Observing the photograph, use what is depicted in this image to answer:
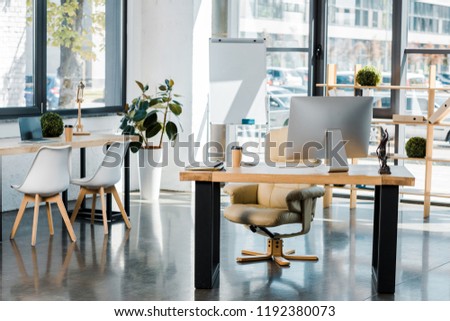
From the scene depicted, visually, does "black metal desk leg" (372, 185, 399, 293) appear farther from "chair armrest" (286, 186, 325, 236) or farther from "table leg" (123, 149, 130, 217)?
"table leg" (123, 149, 130, 217)

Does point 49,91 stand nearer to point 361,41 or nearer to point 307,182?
point 361,41

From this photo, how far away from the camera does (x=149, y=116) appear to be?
9.73m

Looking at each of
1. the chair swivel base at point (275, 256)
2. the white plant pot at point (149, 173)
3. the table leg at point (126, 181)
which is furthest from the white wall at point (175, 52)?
the chair swivel base at point (275, 256)

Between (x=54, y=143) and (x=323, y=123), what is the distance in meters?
2.80

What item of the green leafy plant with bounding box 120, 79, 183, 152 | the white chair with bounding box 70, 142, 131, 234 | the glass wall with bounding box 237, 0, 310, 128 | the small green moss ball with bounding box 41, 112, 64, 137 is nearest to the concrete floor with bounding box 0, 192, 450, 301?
the white chair with bounding box 70, 142, 131, 234

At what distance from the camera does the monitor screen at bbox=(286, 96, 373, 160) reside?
19.5ft

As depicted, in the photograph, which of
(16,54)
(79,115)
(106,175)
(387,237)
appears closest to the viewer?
(387,237)

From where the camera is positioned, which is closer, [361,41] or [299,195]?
[299,195]

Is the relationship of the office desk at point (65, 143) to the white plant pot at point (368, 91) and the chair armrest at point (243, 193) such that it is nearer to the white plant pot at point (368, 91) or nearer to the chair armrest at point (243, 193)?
the chair armrest at point (243, 193)

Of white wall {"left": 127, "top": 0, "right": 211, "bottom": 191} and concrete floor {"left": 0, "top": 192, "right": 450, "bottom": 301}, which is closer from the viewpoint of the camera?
concrete floor {"left": 0, "top": 192, "right": 450, "bottom": 301}

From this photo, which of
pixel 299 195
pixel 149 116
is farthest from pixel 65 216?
pixel 149 116

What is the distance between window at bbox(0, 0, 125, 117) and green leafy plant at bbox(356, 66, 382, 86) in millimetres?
2938

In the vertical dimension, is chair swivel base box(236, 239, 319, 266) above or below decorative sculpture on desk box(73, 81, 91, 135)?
below
